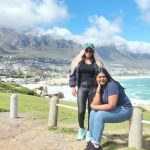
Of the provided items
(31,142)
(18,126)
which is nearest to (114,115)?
(31,142)

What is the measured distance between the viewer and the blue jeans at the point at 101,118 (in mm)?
8898

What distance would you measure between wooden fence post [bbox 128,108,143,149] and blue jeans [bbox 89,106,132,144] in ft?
0.60

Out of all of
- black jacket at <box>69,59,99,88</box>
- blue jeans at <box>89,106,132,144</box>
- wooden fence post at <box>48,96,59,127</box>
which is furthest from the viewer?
wooden fence post at <box>48,96,59,127</box>

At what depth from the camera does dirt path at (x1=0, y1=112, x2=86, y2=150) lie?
33.9 feet

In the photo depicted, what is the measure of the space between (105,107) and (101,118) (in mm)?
244

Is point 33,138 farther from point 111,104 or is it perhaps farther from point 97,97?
point 111,104

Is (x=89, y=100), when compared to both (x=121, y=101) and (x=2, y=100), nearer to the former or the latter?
(x=121, y=101)

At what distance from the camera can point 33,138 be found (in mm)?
11250

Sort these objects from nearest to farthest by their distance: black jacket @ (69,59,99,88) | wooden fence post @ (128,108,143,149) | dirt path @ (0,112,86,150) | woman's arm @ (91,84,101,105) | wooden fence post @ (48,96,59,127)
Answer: woman's arm @ (91,84,101,105) < wooden fence post @ (128,108,143,149) < black jacket @ (69,59,99,88) < dirt path @ (0,112,86,150) < wooden fence post @ (48,96,59,127)

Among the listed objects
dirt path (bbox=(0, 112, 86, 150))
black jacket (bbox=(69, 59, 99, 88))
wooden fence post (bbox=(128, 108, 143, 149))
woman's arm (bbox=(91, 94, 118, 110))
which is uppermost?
black jacket (bbox=(69, 59, 99, 88))

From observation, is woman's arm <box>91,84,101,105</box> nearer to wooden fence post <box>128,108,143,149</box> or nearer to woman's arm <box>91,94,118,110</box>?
woman's arm <box>91,94,118,110</box>

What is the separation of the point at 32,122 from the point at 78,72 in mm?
4537

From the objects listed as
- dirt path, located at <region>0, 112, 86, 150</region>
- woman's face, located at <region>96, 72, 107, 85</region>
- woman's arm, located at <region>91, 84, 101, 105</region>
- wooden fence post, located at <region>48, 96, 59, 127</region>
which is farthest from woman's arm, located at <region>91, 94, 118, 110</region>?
wooden fence post, located at <region>48, 96, 59, 127</region>

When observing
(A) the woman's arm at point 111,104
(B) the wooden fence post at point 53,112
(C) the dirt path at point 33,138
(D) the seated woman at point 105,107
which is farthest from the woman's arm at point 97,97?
(B) the wooden fence post at point 53,112
